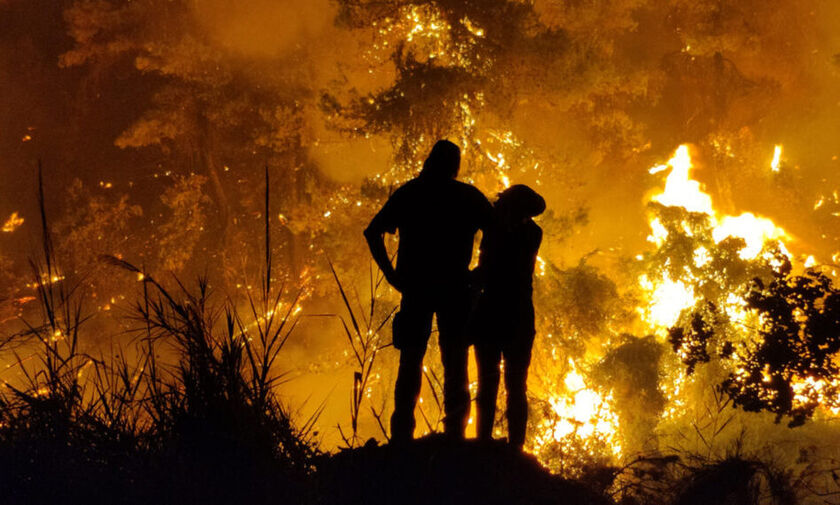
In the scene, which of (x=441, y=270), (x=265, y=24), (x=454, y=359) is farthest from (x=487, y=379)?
(x=265, y=24)

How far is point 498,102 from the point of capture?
42.0ft

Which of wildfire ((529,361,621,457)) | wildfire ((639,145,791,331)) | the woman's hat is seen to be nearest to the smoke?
wildfire ((639,145,791,331))

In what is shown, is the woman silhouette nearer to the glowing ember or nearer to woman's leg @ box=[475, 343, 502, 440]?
woman's leg @ box=[475, 343, 502, 440]

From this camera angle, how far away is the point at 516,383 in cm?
394

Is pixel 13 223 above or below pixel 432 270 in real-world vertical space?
above

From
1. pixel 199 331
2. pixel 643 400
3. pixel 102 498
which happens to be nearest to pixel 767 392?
pixel 199 331

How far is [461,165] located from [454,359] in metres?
11.1

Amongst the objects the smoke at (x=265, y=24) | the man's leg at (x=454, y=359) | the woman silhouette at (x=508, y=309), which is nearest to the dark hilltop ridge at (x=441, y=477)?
the man's leg at (x=454, y=359)

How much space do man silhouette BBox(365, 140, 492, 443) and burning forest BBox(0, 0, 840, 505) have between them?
11.8 ft

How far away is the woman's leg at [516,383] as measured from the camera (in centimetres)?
393

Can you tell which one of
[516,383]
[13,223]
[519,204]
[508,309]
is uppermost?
[13,223]

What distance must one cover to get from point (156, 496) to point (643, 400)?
1245 centimetres

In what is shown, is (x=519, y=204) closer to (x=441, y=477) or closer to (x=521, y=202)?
(x=521, y=202)

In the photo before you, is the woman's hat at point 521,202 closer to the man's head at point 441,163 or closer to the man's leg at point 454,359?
the man's head at point 441,163
